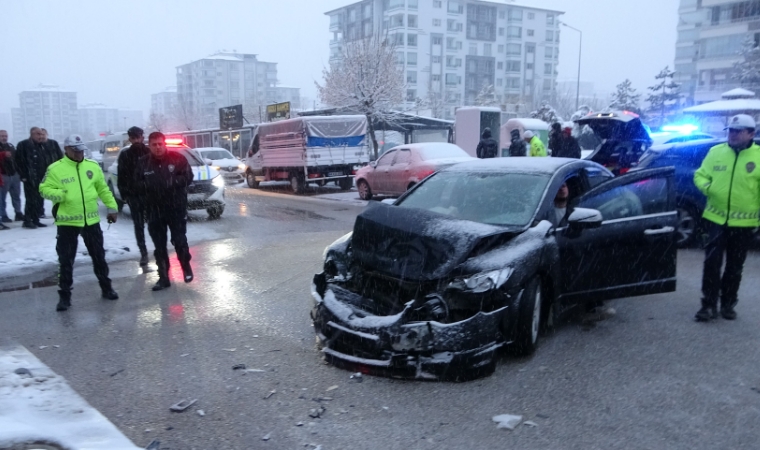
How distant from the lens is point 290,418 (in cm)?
372

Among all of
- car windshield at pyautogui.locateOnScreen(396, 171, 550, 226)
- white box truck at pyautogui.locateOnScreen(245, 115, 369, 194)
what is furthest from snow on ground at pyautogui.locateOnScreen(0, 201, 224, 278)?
white box truck at pyautogui.locateOnScreen(245, 115, 369, 194)

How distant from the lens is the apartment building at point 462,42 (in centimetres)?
8925

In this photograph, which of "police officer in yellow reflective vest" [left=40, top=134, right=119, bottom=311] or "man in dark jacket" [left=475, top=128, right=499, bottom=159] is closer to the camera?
"police officer in yellow reflective vest" [left=40, top=134, right=119, bottom=311]

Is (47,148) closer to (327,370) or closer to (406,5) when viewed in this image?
(327,370)

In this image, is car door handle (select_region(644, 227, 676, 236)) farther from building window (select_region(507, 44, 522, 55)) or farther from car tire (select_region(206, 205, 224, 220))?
building window (select_region(507, 44, 522, 55))

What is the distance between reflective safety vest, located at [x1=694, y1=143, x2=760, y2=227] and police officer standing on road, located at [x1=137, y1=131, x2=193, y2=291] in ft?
17.9

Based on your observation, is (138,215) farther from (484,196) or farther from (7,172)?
(7,172)

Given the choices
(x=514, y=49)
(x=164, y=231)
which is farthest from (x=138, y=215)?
(x=514, y=49)

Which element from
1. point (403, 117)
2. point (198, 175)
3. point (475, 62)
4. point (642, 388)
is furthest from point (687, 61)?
point (642, 388)

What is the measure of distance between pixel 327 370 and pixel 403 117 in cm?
2941

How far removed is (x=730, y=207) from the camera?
213 inches

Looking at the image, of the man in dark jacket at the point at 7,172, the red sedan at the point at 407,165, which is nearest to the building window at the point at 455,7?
the red sedan at the point at 407,165

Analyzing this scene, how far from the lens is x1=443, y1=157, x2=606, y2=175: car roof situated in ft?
18.1

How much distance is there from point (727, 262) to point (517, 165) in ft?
6.89
